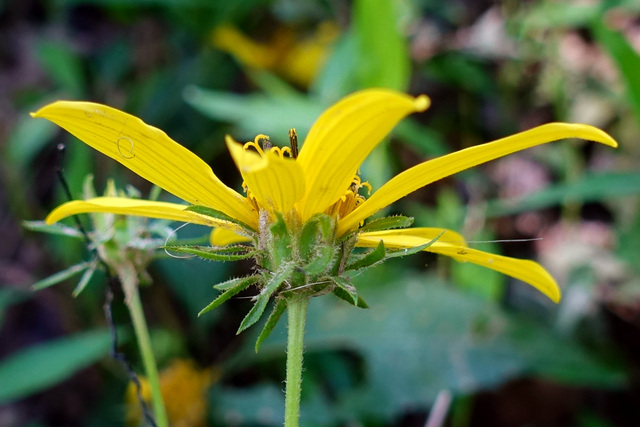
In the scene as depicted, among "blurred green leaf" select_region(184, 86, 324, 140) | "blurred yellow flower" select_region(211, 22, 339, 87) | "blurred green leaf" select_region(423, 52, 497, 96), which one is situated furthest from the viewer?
"blurred yellow flower" select_region(211, 22, 339, 87)

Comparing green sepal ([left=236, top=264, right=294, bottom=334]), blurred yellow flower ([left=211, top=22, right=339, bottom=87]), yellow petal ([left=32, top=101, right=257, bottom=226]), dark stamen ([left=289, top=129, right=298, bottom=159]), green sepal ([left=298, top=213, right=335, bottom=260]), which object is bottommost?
green sepal ([left=236, top=264, right=294, bottom=334])

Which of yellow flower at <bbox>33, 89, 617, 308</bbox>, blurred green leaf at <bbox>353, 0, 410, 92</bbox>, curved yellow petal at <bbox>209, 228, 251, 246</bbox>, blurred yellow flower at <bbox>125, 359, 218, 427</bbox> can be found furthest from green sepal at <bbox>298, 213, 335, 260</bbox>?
blurred green leaf at <bbox>353, 0, 410, 92</bbox>

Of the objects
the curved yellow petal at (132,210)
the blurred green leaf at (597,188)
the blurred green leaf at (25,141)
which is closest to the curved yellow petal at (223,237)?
the curved yellow petal at (132,210)

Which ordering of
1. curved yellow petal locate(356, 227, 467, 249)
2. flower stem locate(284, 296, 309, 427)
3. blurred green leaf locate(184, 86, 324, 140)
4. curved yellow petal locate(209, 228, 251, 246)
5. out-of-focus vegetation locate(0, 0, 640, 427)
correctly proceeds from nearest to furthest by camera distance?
flower stem locate(284, 296, 309, 427) < curved yellow petal locate(356, 227, 467, 249) < curved yellow petal locate(209, 228, 251, 246) < out-of-focus vegetation locate(0, 0, 640, 427) < blurred green leaf locate(184, 86, 324, 140)

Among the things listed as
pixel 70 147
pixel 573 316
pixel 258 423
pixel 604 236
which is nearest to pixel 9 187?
pixel 70 147

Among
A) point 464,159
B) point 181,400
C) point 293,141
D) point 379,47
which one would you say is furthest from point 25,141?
point 464,159

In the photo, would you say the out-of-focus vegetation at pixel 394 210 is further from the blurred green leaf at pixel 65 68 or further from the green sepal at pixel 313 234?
the green sepal at pixel 313 234

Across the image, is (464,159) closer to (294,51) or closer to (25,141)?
(25,141)

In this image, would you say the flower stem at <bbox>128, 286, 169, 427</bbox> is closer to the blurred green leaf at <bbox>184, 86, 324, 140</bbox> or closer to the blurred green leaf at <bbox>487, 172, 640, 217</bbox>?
the blurred green leaf at <bbox>184, 86, 324, 140</bbox>
